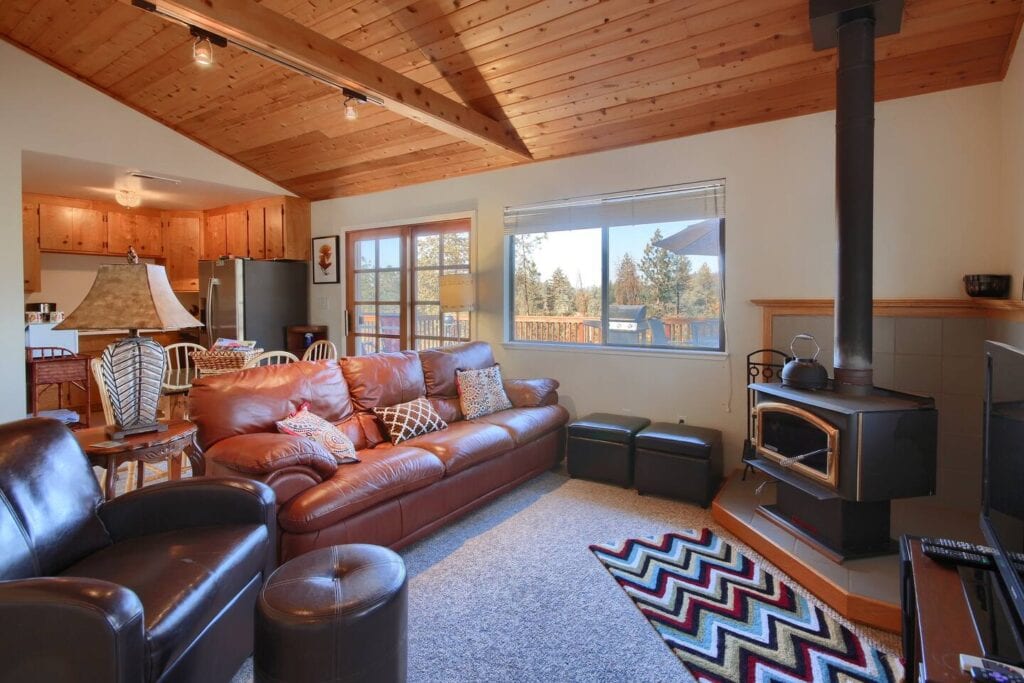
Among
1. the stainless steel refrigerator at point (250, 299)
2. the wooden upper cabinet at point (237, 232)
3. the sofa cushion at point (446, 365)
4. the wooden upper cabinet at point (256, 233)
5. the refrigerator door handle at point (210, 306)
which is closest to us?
the sofa cushion at point (446, 365)

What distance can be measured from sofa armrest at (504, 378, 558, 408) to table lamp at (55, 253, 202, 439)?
2.29 meters

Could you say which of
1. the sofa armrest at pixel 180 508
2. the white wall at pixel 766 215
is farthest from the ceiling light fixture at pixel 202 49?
the white wall at pixel 766 215

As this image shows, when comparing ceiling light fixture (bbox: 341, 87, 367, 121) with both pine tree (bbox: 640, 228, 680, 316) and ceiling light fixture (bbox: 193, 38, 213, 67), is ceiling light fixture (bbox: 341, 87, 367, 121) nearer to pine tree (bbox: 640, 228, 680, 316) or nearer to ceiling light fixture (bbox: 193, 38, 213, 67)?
ceiling light fixture (bbox: 193, 38, 213, 67)

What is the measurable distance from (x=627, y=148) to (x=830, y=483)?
109 inches

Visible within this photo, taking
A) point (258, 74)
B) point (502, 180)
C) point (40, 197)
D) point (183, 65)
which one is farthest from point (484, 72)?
point (40, 197)

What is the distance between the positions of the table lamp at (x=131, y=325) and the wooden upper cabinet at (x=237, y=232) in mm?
4197

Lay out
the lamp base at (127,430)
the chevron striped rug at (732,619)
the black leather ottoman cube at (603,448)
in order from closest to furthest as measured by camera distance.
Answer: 1. the chevron striped rug at (732,619)
2. the lamp base at (127,430)
3. the black leather ottoman cube at (603,448)

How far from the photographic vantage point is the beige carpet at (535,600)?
5.97 ft

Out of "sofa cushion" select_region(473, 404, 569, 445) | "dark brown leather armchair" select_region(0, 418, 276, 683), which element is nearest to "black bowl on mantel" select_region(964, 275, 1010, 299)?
"sofa cushion" select_region(473, 404, 569, 445)

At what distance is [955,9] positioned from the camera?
248cm

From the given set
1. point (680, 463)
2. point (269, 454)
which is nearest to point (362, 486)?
point (269, 454)

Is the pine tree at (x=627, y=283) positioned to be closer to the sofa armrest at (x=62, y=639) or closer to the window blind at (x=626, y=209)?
the window blind at (x=626, y=209)

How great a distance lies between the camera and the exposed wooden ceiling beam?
2.47m

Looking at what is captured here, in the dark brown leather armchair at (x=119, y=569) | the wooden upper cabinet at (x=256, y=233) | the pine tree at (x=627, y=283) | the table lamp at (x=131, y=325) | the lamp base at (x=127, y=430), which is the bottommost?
the dark brown leather armchair at (x=119, y=569)
